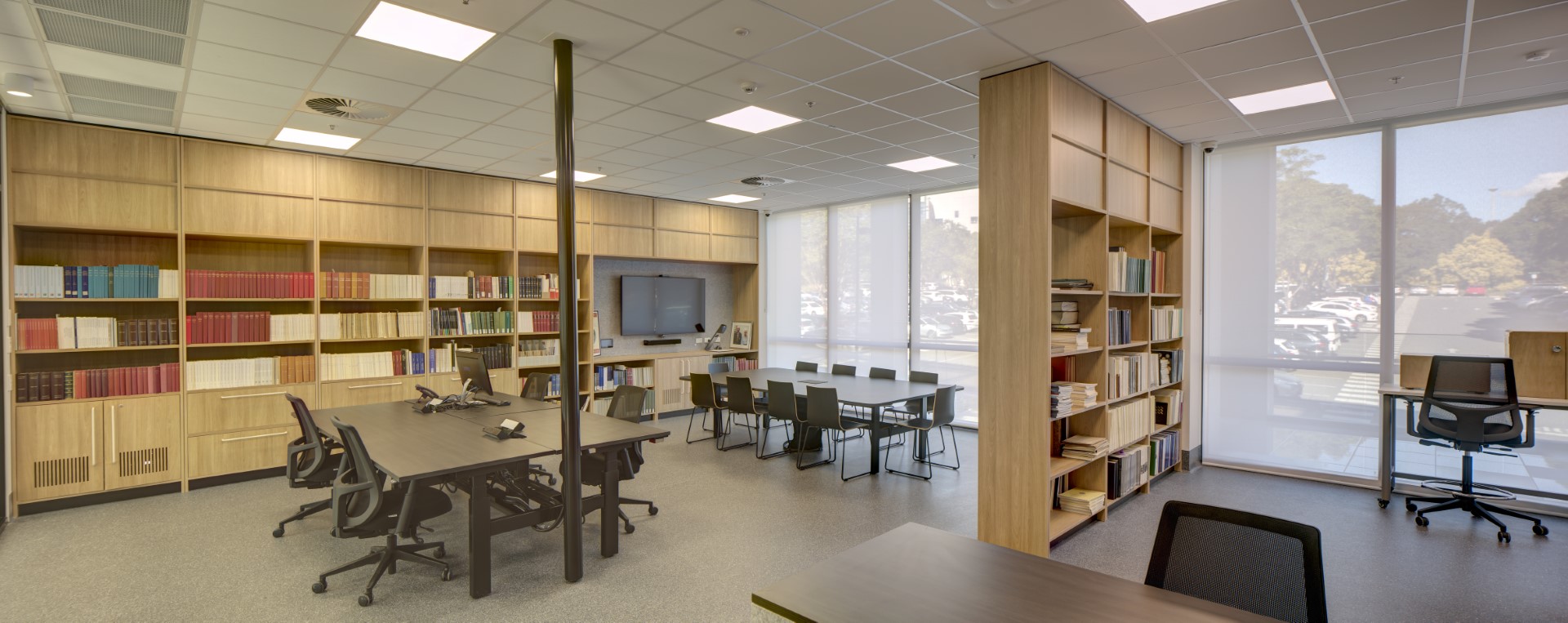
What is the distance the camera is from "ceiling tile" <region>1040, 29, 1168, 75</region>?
12.2ft

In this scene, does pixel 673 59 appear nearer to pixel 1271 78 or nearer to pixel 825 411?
pixel 825 411

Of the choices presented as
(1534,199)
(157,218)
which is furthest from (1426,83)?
(157,218)

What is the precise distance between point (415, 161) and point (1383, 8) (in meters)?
7.68

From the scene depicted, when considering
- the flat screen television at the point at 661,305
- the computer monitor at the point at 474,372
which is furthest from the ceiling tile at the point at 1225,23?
the flat screen television at the point at 661,305

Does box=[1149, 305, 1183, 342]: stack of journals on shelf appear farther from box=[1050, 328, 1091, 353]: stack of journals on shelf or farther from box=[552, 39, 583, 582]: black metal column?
box=[552, 39, 583, 582]: black metal column

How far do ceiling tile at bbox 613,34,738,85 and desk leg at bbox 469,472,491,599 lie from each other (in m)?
2.59

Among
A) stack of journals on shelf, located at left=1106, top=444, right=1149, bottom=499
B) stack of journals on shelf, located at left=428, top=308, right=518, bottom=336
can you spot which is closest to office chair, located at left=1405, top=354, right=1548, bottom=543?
stack of journals on shelf, located at left=1106, top=444, right=1149, bottom=499

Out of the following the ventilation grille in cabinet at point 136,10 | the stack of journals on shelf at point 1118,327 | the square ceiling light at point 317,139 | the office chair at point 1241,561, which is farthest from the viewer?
the square ceiling light at point 317,139

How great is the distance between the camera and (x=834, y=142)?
6031 mm

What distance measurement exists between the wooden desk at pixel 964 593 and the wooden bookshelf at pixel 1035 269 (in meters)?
2.34

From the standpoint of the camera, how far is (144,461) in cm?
555

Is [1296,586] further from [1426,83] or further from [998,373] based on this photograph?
[1426,83]

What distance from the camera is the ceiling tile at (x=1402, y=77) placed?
163 inches

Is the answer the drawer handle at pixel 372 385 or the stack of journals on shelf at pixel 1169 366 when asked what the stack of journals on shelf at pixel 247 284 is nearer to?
the drawer handle at pixel 372 385
